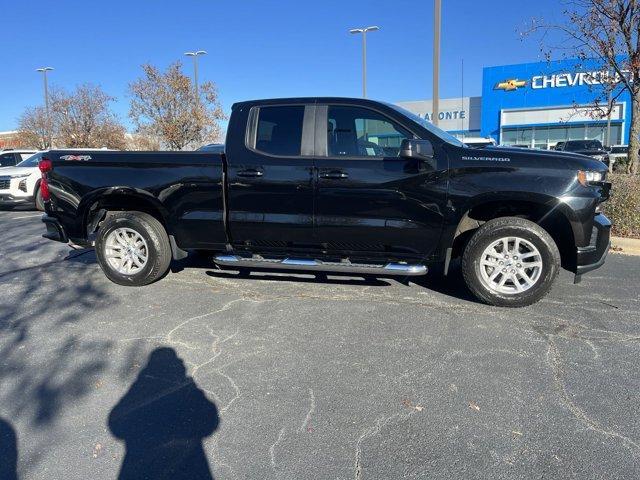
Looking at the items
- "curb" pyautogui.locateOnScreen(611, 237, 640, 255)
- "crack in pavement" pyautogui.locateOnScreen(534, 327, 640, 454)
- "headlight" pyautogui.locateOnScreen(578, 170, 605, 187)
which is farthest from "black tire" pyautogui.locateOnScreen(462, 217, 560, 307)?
"curb" pyautogui.locateOnScreen(611, 237, 640, 255)

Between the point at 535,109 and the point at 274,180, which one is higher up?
the point at 535,109

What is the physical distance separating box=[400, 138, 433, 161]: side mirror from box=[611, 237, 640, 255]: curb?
14.4ft

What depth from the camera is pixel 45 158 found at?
220 inches

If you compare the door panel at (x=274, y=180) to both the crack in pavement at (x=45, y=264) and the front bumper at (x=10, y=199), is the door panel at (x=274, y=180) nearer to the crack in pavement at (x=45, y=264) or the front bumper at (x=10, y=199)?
the crack in pavement at (x=45, y=264)

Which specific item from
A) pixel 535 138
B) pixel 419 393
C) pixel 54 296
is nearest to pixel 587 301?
pixel 419 393

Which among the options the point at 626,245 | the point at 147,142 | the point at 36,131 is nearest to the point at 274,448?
the point at 626,245

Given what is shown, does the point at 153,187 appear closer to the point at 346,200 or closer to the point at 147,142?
the point at 346,200

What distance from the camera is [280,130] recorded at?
5164mm

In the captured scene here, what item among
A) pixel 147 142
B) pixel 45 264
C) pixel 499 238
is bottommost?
pixel 45 264

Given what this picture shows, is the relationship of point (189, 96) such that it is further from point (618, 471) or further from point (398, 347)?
point (618, 471)

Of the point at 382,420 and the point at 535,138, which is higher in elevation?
the point at 535,138

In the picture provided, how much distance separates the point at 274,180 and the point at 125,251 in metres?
2.00

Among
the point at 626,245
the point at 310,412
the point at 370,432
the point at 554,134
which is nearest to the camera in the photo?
the point at 370,432

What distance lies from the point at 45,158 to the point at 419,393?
4.80 metres
